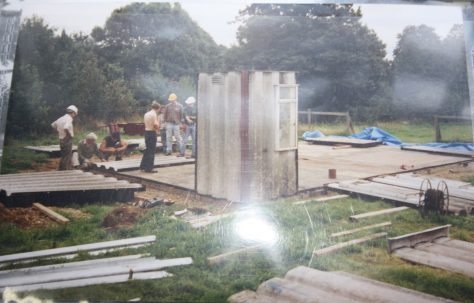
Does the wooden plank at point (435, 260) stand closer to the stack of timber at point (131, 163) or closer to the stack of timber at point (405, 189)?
the stack of timber at point (405, 189)

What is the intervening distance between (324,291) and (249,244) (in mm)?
671

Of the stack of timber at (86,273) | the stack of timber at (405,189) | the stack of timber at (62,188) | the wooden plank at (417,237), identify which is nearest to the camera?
the stack of timber at (86,273)

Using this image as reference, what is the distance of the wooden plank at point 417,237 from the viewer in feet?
12.3

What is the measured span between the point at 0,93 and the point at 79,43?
81 cm

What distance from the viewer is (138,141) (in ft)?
12.9

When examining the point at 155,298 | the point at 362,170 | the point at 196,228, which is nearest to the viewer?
the point at 155,298

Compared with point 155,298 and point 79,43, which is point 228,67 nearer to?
point 79,43

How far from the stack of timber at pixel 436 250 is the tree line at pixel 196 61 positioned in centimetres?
108

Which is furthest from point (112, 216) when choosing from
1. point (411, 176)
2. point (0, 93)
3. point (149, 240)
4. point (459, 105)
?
point (459, 105)

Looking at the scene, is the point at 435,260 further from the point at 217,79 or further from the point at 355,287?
the point at 217,79

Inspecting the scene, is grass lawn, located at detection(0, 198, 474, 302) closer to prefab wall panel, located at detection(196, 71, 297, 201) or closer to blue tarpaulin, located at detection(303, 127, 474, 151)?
prefab wall panel, located at detection(196, 71, 297, 201)

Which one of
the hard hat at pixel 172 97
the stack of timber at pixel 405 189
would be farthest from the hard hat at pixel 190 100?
the stack of timber at pixel 405 189

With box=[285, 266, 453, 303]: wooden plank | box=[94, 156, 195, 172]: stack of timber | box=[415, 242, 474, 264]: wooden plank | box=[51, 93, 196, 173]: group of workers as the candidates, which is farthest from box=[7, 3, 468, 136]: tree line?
box=[285, 266, 453, 303]: wooden plank

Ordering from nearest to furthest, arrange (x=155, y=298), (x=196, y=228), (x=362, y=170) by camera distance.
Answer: (x=155, y=298) < (x=196, y=228) < (x=362, y=170)
